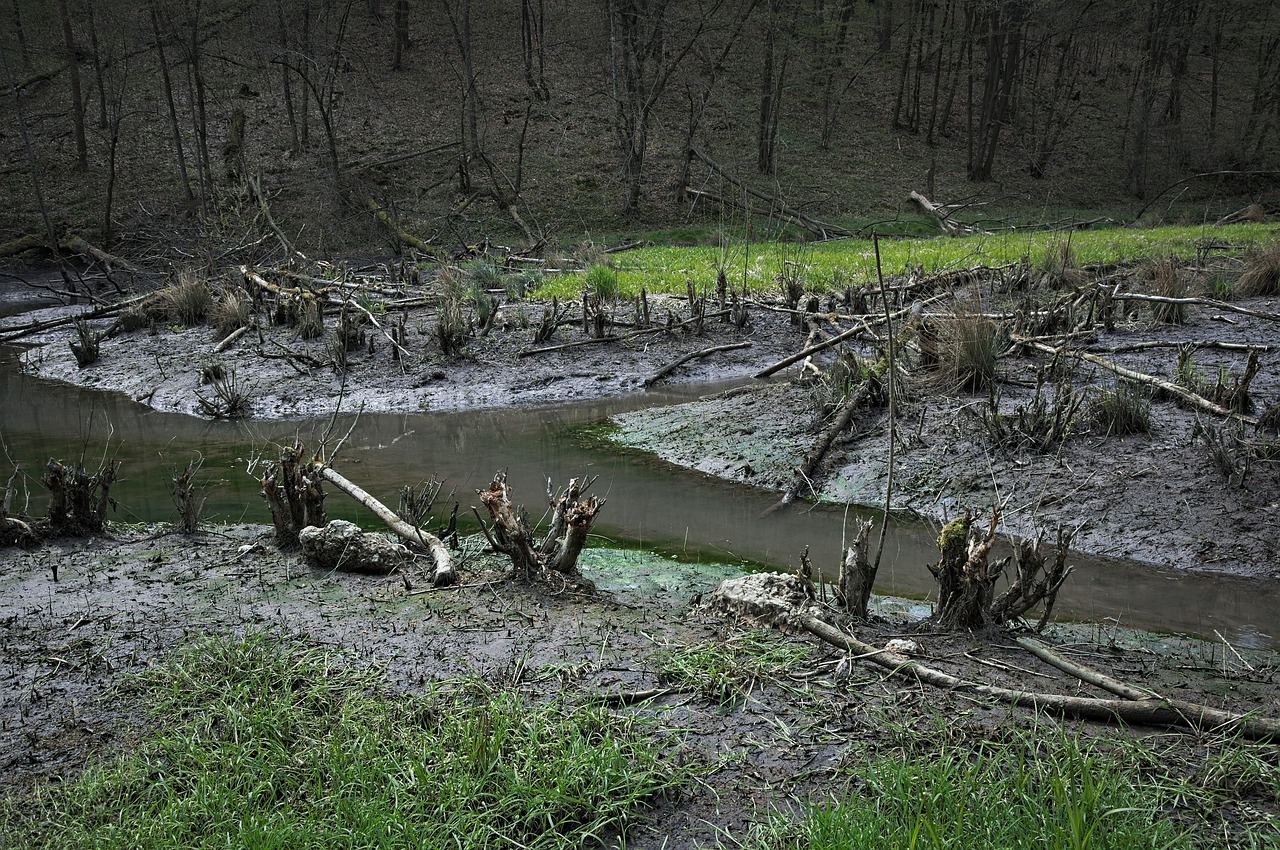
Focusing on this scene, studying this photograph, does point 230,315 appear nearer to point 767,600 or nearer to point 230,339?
point 230,339

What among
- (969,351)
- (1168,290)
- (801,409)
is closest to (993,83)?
(1168,290)

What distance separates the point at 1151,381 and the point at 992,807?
5843mm

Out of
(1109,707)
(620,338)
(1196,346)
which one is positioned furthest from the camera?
(620,338)

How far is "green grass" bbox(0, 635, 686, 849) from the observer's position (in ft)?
8.24

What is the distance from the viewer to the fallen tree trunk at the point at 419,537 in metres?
4.36

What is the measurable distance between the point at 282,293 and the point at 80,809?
35.2 ft

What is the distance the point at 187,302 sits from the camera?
12883mm

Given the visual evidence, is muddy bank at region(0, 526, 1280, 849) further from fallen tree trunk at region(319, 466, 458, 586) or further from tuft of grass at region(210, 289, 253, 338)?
tuft of grass at region(210, 289, 253, 338)

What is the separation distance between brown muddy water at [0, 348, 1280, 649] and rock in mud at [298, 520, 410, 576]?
61.3 inches

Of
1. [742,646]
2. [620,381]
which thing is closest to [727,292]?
[620,381]

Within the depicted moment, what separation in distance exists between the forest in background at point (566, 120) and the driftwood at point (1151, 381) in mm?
12128

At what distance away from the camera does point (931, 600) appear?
489 cm

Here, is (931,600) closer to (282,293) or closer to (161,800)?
(161,800)

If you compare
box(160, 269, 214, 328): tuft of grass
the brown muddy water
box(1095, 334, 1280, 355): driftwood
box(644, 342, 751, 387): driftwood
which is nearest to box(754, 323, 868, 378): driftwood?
the brown muddy water
